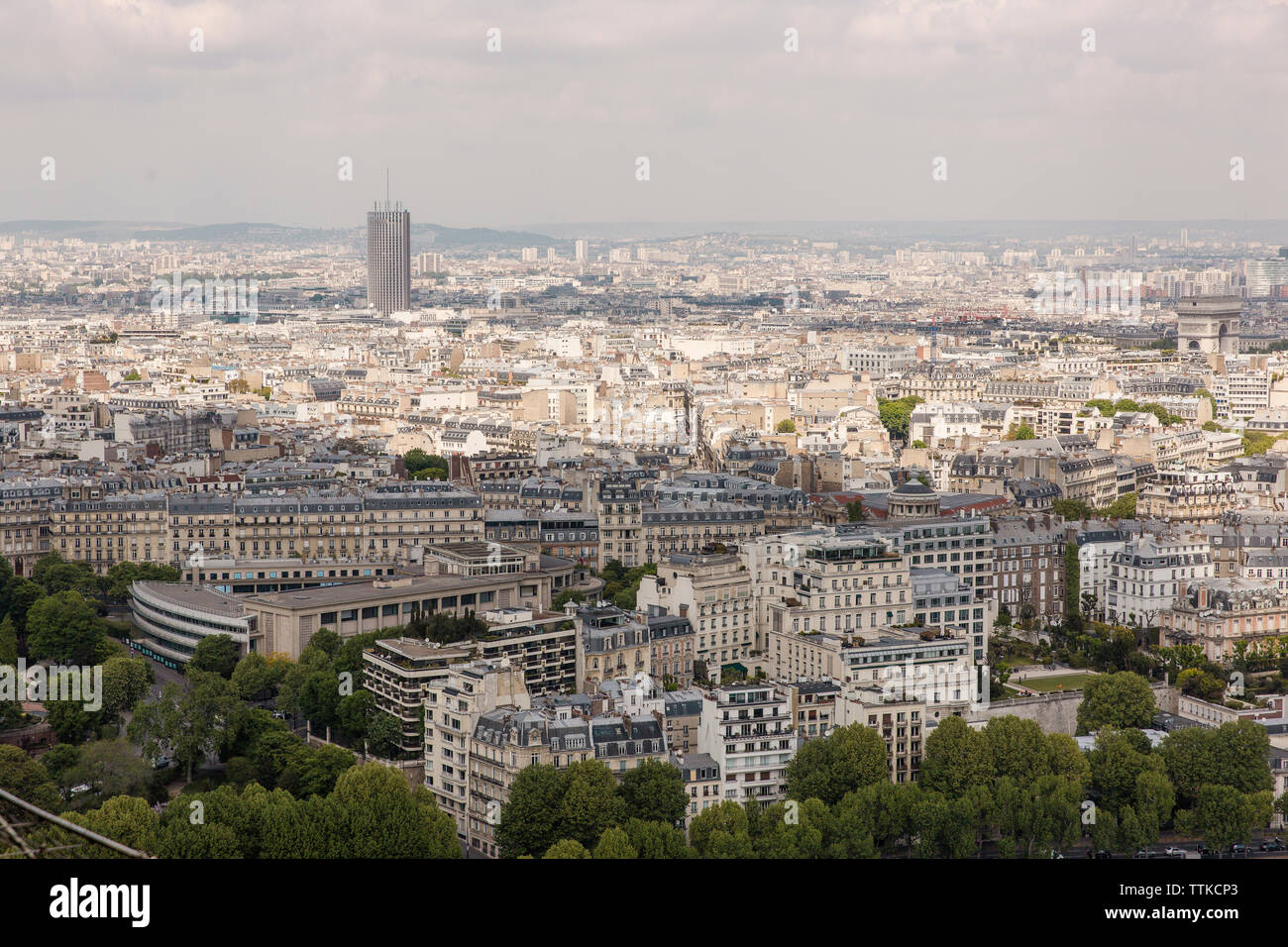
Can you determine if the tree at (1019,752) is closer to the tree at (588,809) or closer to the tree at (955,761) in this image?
the tree at (955,761)

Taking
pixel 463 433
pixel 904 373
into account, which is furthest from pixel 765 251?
pixel 463 433

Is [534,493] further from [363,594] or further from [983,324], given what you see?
[983,324]

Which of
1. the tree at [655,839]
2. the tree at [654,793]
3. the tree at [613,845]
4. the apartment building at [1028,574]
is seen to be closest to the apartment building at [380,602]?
the tree at [654,793]

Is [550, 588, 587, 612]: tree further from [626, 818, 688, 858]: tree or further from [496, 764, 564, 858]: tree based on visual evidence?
[626, 818, 688, 858]: tree

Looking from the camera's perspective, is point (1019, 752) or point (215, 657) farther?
point (215, 657)

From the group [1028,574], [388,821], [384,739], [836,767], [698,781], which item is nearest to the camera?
[388,821]

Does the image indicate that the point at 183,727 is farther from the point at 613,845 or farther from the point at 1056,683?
the point at 1056,683
